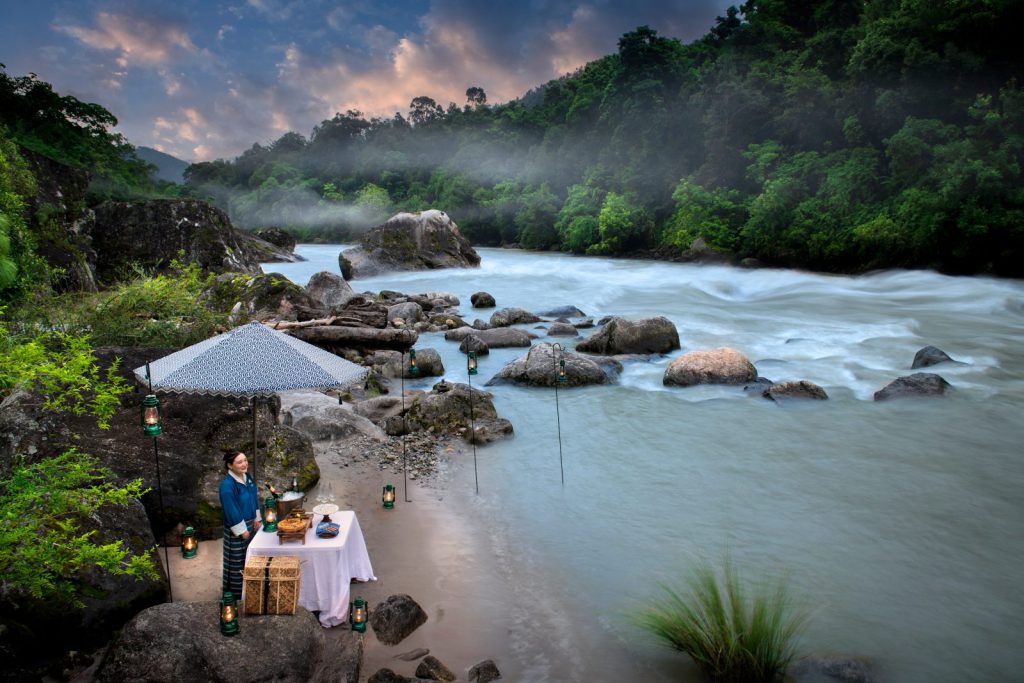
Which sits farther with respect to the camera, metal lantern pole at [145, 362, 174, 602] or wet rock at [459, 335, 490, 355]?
wet rock at [459, 335, 490, 355]

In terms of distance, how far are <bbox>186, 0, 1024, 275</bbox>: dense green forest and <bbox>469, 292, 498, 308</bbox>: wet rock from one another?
14938 mm

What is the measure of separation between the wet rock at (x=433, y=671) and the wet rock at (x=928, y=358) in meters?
12.9

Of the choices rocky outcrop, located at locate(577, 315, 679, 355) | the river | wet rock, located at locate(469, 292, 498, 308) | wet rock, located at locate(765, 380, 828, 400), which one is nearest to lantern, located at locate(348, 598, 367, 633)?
the river

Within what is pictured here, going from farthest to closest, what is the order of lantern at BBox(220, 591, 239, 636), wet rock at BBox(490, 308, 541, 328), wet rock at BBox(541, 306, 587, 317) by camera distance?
wet rock at BBox(541, 306, 587, 317) → wet rock at BBox(490, 308, 541, 328) → lantern at BBox(220, 591, 239, 636)

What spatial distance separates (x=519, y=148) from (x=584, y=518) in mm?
64427

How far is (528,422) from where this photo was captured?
1098cm

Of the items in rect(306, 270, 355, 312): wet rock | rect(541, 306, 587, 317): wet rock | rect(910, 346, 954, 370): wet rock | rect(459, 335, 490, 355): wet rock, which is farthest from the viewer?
rect(541, 306, 587, 317): wet rock

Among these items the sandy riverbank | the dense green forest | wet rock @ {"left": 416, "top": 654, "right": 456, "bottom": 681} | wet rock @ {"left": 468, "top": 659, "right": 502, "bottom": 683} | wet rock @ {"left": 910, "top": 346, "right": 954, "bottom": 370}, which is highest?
the dense green forest

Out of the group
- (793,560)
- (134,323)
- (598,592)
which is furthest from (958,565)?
(134,323)

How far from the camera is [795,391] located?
1200 centimetres

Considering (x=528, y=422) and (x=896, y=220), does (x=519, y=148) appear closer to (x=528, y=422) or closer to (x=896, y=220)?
(x=896, y=220)

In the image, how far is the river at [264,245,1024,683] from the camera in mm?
5508

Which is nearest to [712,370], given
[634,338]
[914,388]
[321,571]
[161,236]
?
[634,338]

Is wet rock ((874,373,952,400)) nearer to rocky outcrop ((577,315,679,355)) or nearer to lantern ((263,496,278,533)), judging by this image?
rocky outcrop ((577,315,679,355))
